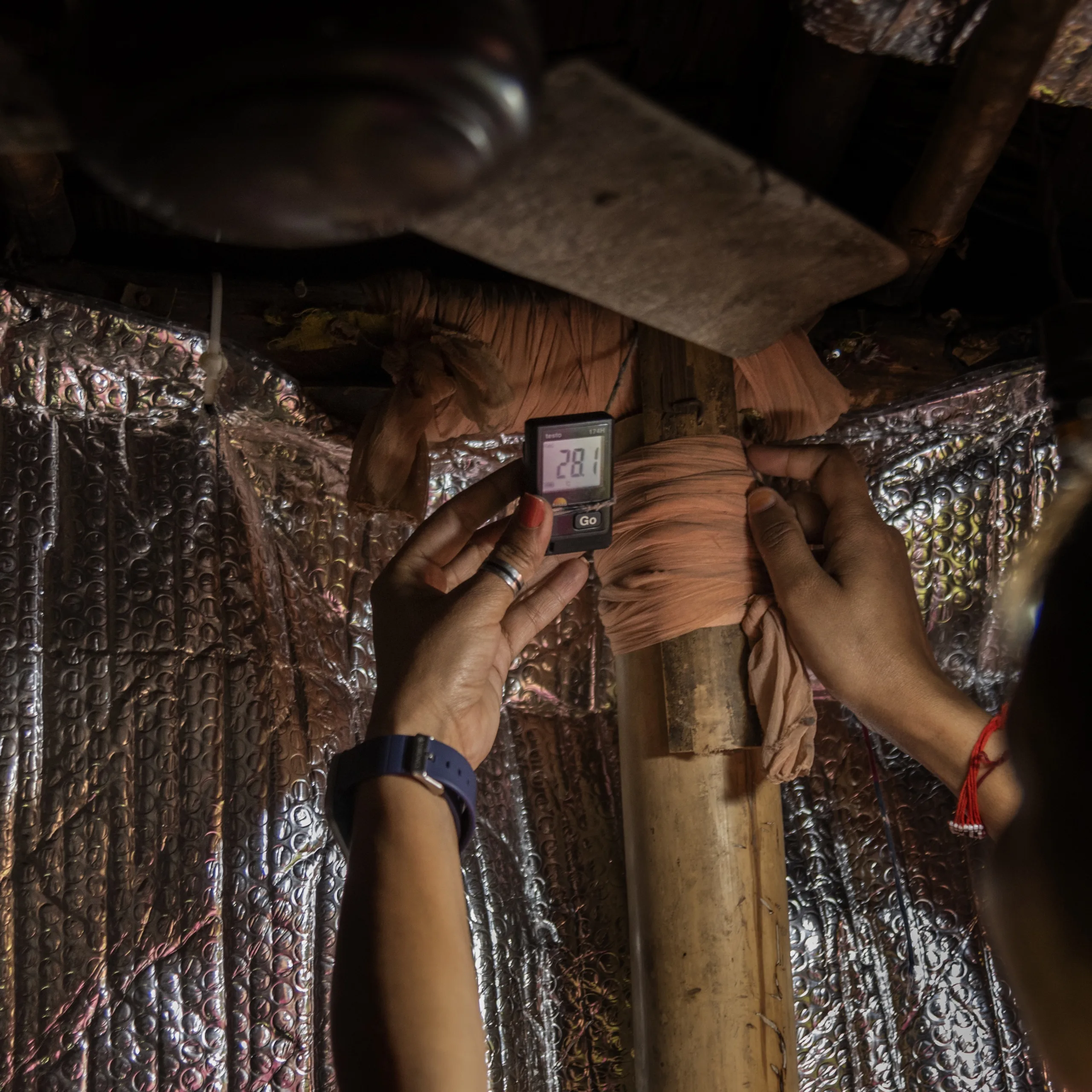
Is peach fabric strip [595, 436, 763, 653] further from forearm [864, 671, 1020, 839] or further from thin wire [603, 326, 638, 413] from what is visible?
forearm [864, 671, 1020, 839]

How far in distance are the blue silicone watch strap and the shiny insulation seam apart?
37cm

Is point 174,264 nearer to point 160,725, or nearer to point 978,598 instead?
point 160,725

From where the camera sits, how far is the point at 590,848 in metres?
1.38

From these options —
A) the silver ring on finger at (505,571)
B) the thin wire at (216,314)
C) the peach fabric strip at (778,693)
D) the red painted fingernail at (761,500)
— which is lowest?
the peach fabric strip at (778,693)

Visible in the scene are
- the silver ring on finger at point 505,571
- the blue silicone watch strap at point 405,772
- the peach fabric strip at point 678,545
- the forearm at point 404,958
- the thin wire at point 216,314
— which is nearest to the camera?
the forearm at point 404,958

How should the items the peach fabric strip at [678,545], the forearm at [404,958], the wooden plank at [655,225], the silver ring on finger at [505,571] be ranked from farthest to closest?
the peach fabric strip at [678,545], the silver ring on finger at [505,571], the forearm at [404,958], the wooden plank at [655,225]

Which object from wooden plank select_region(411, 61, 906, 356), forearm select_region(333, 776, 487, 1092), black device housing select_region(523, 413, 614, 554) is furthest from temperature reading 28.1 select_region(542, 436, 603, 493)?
forearm select_region(333, 776, 487, 1092)

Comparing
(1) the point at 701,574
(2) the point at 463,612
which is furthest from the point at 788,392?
(2) the point at 463,612

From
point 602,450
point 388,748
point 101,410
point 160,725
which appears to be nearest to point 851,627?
point 602,450

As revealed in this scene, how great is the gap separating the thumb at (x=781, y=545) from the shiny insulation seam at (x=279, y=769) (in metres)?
0.46

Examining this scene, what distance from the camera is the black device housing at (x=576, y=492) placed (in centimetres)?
103

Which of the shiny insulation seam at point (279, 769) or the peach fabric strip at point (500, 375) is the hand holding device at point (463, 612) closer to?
the peach fabric strip at point (500, 375)

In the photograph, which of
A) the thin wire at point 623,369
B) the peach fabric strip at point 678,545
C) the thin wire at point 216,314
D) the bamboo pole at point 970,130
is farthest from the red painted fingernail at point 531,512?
the bamboo pole at point 970,130

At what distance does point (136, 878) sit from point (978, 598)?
1.26m
